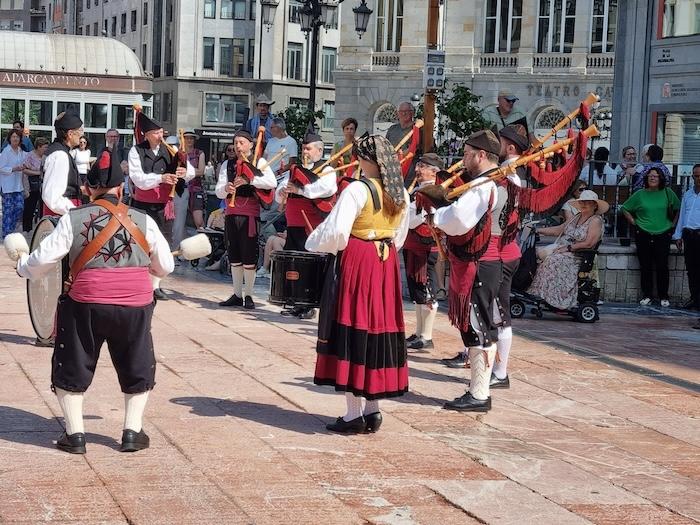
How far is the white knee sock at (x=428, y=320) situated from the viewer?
11.8 m

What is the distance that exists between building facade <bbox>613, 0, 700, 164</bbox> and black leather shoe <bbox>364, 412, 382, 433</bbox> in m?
16.3

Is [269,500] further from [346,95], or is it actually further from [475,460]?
[346,95]

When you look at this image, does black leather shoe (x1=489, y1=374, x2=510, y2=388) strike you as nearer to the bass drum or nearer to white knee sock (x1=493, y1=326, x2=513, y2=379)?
white knee sock (x1=493, y1=326, x2=513, y2=379)

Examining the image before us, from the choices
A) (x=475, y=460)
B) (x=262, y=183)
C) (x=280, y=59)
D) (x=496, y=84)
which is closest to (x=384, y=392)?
(x=475, y=460)

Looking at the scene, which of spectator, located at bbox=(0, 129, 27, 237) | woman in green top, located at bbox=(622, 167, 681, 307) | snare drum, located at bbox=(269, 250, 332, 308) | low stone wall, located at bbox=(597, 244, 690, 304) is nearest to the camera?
snare drum, located at bbox=(269, 250, 332, 308)

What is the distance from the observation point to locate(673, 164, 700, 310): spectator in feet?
52.9

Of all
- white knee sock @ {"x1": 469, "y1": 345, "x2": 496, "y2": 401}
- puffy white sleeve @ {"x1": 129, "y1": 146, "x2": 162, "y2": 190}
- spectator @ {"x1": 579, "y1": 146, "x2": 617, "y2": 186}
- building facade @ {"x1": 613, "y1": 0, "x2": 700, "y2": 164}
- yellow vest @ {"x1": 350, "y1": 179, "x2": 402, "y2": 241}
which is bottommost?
white knee sock @ {"x1": 469, "y1": 345, "x2": 496, "y2": 401}

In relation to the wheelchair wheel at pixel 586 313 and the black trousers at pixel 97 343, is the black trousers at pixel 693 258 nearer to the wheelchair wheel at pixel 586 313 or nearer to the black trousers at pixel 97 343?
the wheelchair wheel at pixel 586 313

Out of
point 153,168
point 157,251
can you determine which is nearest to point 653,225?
point 153,168

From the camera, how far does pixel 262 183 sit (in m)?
14.1

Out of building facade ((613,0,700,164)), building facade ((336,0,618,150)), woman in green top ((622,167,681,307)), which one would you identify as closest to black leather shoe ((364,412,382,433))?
woman in green top ((622,167,681,307))

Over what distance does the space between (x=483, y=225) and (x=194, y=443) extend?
2.45 metres

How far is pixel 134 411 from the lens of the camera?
752cm

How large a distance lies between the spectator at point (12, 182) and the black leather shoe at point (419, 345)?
526 inches
